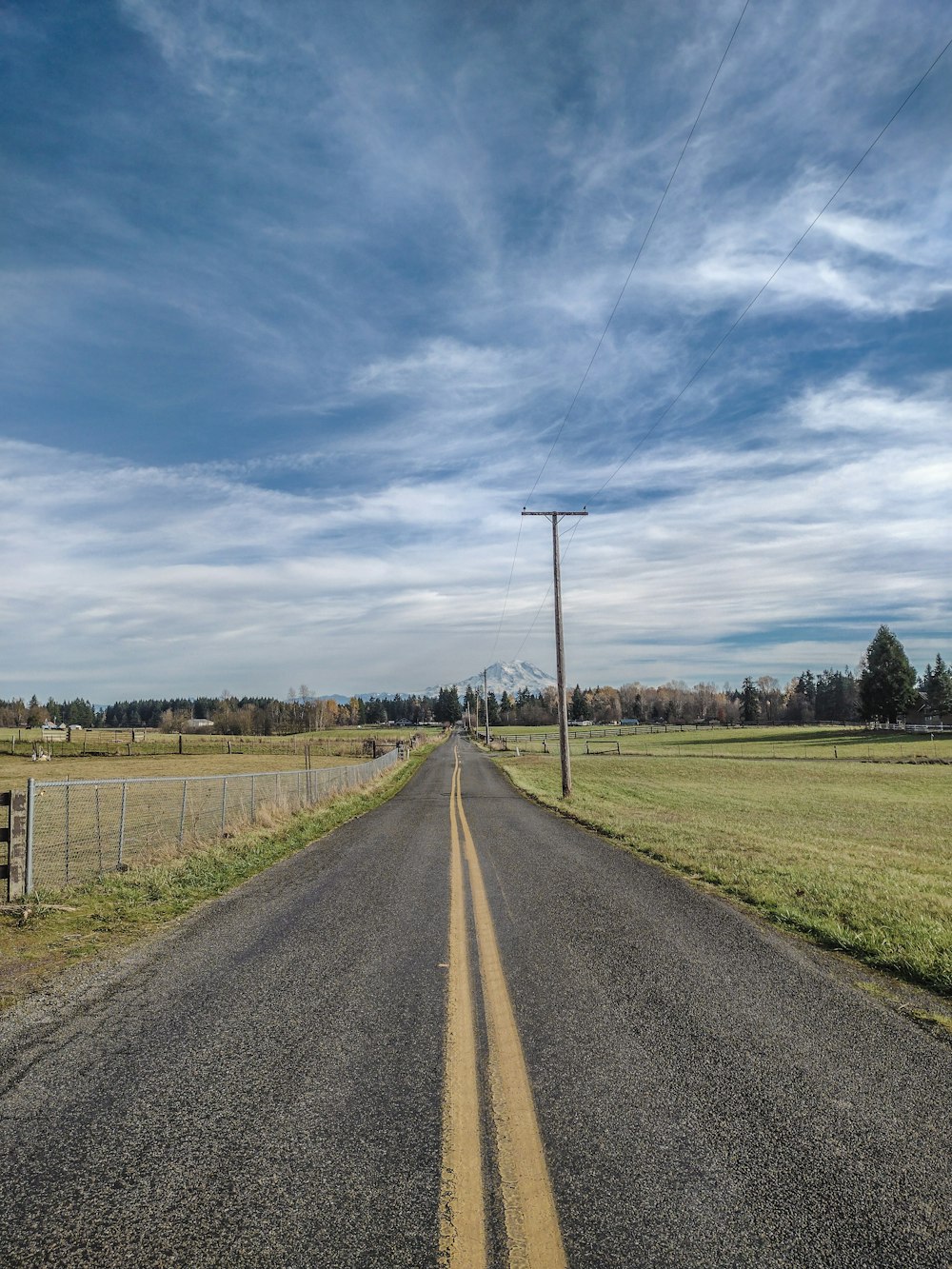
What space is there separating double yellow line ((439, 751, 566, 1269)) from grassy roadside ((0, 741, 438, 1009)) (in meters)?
3.51

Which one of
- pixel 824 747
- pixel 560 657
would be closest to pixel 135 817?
pixel 560 657

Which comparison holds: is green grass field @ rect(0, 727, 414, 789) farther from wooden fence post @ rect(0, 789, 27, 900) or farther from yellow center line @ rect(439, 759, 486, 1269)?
yellow center line @ rect(439, 759, 486, 1269)

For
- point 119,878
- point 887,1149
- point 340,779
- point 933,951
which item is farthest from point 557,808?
point 887,1149

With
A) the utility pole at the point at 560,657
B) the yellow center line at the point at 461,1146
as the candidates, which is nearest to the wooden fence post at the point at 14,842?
the yellow center line at the point at 461,1146

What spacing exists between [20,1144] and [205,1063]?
3.26ft

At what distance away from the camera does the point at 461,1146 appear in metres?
3.10

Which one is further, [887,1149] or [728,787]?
[728,787]

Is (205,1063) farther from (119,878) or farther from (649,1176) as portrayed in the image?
(119,878)

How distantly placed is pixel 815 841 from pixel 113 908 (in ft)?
51.0

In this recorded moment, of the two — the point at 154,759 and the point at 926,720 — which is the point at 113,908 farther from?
the point at 926,720

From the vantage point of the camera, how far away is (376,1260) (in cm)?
241

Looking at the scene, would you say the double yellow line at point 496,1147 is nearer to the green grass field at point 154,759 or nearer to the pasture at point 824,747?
the green grass field at point 154,759

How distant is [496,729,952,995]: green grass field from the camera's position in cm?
698

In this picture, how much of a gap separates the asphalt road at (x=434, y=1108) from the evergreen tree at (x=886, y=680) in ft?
339
